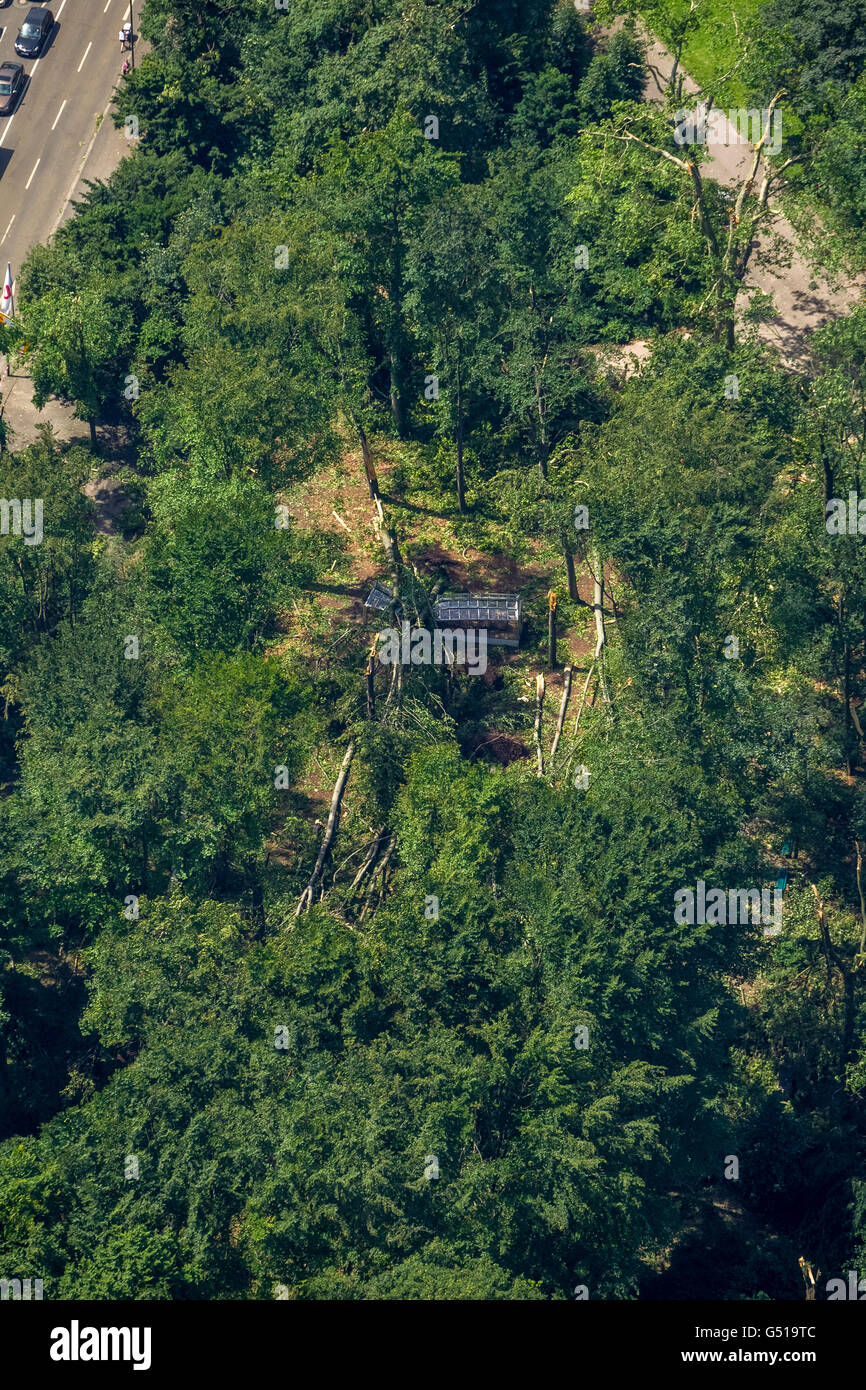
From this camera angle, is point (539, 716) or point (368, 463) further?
point (368, 463)

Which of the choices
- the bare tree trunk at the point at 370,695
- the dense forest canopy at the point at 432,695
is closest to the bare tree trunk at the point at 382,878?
the dense forest canopy at the point at 432,695

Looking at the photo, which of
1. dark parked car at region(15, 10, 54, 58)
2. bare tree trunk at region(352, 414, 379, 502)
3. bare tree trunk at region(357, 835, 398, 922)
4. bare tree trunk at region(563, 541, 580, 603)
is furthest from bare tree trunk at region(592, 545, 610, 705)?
dark parked car at region(15, 10, 54, 58)

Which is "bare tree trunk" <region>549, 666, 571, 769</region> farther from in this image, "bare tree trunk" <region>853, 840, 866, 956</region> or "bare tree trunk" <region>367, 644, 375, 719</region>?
"bare tree trunk" <region>853, 840, 866, 956</region>

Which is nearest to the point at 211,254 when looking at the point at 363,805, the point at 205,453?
the point at 205,453

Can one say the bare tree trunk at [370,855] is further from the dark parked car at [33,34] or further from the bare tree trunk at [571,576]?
the dark parked car at [33,34]

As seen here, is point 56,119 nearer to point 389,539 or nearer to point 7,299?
point 7,299

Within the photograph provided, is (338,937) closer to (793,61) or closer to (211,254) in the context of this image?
(211,254)

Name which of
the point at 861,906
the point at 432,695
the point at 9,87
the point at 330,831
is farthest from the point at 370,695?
the point at 9,87
